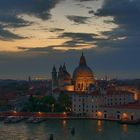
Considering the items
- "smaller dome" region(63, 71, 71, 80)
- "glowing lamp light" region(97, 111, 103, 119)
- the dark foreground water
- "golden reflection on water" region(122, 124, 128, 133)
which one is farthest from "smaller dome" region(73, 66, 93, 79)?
"golden reflection on water" region(122, 124, 128, 133)

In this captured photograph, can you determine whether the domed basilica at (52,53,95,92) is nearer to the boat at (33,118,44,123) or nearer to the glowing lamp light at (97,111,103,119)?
the glowing lamp light at (97,111,103,119)

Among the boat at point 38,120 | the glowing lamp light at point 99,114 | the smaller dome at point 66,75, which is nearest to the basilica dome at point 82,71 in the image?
the smaller dome at point 66,75

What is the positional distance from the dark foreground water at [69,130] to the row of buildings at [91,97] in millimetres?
990

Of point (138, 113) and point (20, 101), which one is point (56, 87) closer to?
point (20, 101)

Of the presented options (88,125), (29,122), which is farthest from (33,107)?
(88,125)

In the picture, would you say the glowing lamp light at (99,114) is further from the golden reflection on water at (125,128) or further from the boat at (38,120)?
the golden reflection on water at (125,128)

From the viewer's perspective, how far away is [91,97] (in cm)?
2134

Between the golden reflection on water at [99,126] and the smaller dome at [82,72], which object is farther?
the smaller dome at [82,72]

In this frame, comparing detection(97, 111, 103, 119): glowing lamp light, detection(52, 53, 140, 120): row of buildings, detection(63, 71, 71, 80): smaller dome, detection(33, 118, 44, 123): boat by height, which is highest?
detection(63, 71, 71, 80): smaller dome

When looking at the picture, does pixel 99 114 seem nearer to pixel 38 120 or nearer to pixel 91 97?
pixel 91 97

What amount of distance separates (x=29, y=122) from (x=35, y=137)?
14.0ft

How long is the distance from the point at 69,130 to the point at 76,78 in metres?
10.4

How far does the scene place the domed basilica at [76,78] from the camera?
26.1m

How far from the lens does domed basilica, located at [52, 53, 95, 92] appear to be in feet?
85.8
